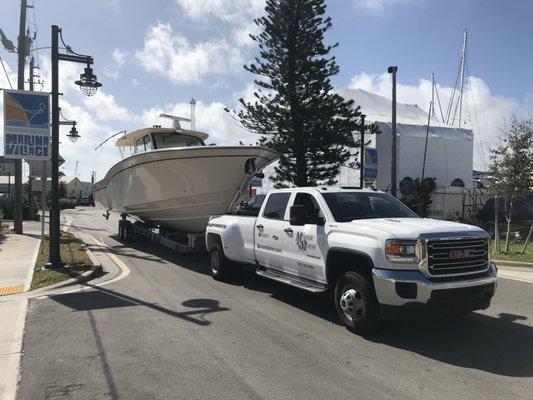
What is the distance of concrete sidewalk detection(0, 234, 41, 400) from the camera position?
495 cm

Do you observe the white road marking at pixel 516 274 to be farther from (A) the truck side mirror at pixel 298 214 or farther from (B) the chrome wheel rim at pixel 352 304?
(A) the truck side mirror at pixel 298 214

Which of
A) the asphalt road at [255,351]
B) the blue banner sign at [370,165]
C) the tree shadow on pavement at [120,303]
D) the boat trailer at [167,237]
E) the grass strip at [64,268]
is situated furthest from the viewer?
the blue banner sign at [370,165]

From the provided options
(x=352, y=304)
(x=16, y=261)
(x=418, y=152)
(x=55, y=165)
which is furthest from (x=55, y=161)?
(x=418, y=152)

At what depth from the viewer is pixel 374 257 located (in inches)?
230

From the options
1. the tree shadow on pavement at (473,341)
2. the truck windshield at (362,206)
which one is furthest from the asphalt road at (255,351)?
the truck windshield at (362,206)

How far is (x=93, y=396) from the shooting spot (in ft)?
14.5

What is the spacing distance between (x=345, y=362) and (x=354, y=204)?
2654 millimetres

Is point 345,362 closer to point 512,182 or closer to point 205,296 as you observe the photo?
point 205,296

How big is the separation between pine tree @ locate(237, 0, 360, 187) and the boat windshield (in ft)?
30.6

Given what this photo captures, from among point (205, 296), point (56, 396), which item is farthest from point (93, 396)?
point (205, 296)

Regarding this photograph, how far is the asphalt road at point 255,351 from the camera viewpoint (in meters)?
4.60

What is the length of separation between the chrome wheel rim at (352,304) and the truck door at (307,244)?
0.61m

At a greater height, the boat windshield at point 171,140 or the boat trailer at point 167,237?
the boat windshield at point 171,140

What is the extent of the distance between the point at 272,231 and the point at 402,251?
2.83 meters
